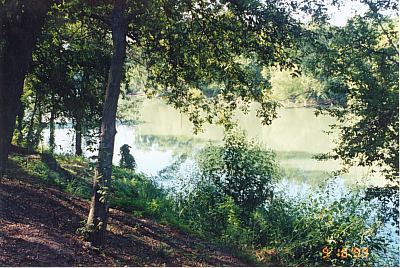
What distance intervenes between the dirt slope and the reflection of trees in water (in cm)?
1644

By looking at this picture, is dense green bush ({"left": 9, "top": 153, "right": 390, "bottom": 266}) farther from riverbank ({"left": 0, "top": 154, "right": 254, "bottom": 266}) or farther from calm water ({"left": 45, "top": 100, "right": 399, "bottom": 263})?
calm water ({"left": 45, "top": 100, "right": 399, "bottom": 263})

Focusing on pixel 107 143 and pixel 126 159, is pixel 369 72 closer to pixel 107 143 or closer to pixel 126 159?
pixel 107 143

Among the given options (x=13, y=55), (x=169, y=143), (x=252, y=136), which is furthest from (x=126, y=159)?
(x=13, y=55)

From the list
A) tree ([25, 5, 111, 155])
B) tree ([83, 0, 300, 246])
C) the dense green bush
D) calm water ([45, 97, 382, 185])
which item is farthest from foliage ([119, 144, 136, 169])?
tree ([83, 0, 300, 246])

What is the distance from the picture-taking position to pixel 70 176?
38.0 ft

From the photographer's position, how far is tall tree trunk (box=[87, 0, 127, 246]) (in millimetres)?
5773

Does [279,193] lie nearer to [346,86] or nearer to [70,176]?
[346,86]

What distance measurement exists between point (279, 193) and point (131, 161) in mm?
9640

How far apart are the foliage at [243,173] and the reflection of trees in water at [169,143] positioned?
1294cm

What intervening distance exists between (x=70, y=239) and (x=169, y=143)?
23.7 meters

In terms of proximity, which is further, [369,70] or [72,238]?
[369,70]
